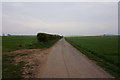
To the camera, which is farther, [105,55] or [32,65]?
[105,55]

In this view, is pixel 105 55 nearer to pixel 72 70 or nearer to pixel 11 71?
pixel 72 70

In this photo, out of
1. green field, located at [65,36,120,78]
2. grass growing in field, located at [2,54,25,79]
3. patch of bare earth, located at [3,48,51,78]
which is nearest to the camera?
grass growing in field, located at [2,54,25,79]

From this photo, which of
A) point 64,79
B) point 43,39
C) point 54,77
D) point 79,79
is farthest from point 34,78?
point 43,39

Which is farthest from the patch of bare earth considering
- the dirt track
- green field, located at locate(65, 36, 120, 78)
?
green field, located at locate(65, 36, 120, 78)

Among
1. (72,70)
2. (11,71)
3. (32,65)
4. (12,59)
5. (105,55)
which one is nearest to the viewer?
(11,71)

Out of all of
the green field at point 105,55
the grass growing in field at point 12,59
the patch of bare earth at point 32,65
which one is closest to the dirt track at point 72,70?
the patch of bare earth at point 32,65

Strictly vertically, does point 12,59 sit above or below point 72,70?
above

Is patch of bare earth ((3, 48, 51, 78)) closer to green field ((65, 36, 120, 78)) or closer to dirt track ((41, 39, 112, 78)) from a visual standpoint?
dirt track ((41, 39, 112, 78))

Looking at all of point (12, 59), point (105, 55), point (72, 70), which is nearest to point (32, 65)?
point (12, 59)

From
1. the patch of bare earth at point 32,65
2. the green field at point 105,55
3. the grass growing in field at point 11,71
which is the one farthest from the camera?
the green field at point 105,55

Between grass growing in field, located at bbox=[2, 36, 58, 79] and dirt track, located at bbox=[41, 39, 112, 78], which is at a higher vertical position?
grass growing in field, located at bbox=[2, 36, 58, 79]

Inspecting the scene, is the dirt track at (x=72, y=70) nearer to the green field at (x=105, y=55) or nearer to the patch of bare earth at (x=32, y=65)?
the patch of bare earth at (x=32, y=65)

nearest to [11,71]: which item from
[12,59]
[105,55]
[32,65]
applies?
[32,65]

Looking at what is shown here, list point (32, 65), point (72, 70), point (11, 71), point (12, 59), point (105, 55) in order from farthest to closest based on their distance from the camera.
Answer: point (105, 55), point (12, 59), point (32, 65), point (72, 70), point (11, 71)
